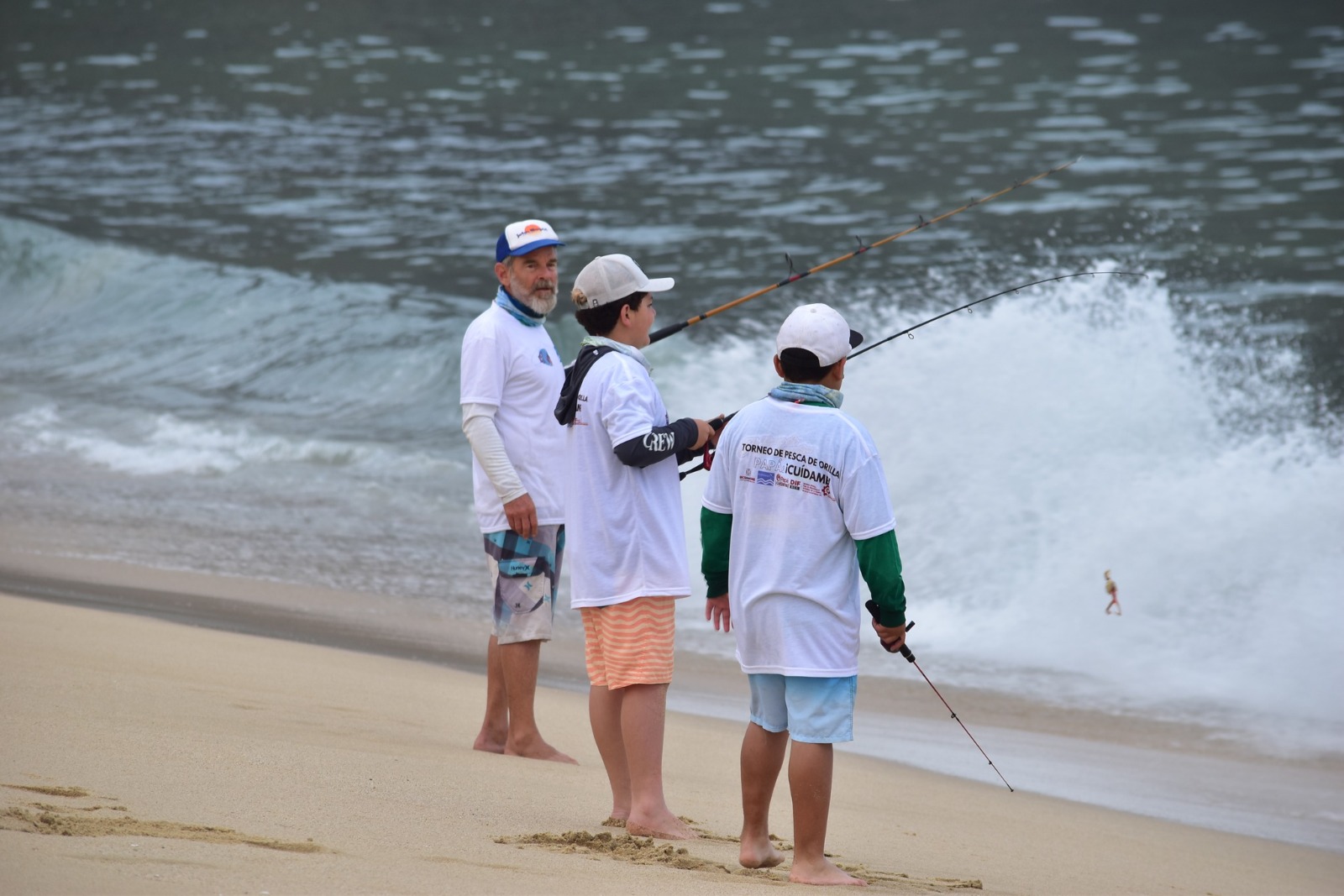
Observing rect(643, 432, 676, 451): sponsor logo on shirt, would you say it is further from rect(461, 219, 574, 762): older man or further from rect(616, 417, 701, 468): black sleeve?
rect(461, 219, 574, 762): older man

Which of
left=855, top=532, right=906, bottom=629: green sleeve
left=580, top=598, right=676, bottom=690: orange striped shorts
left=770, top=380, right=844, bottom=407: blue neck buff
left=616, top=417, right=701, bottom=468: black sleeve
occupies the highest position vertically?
left=770, top=380, right=844, bottom=407: blue neck buff

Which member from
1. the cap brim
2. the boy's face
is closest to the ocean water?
the cap brim

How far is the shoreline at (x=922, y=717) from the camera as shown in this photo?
573cm

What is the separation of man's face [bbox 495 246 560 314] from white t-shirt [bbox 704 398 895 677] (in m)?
1.45

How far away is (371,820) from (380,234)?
51.4 ft

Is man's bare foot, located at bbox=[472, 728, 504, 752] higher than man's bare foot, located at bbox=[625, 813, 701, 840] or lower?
higher

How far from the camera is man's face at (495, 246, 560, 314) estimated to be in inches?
198

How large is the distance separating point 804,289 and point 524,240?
34.4ft

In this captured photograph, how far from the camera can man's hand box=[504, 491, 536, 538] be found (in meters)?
4.87

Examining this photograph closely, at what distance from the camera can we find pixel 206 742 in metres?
4.48

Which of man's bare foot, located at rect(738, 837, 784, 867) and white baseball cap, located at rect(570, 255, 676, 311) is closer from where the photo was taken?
man's bare foot, located at rect(738, 837, 784, 867)

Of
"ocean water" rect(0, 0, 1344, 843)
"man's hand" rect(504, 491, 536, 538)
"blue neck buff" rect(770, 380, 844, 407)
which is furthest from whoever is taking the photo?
"ocean water" rect(0, 0, 1344, 843)

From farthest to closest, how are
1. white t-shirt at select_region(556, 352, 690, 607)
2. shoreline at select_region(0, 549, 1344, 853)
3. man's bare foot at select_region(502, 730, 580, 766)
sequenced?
shoreline at select_region(0, 549, 1344, 853) → man's bare foot at select_region(502, 730, 580, 766) → white t-shirt at select_region(556, 352, 690, 607)

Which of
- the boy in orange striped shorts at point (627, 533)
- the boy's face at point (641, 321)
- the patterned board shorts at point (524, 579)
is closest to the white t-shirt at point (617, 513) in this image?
the boy in orange striped shorts at point (627, 533)
